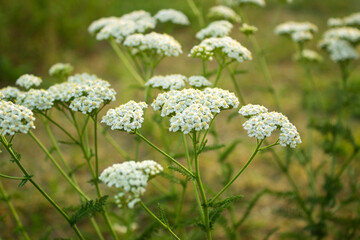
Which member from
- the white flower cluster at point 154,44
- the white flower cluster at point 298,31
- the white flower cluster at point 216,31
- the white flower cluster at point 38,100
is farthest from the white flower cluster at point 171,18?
the white flower cluster at point 38,100

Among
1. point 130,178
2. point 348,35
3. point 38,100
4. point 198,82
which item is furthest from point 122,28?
point 348,35

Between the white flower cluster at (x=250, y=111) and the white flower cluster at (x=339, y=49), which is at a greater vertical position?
the white flower cluster at (x=339, y=49)

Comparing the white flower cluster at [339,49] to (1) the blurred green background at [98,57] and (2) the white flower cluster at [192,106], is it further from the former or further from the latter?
(2) the white flower cluster at [192,106]

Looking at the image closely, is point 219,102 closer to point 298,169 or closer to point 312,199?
point 312,199

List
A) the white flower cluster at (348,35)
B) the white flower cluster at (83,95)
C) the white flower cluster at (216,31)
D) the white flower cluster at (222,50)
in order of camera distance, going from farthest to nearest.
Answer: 1. the white flower cluster at (348,35)
2. the white flower cluster at (216,31)
3. the white flower cluster at (222,50)
4. the white flower cluster at (83,95)

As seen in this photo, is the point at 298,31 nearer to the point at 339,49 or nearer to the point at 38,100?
the point at 339,49

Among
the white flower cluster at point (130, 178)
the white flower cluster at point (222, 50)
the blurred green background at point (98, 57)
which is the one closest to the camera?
the white flower cluster at point (130, 178)

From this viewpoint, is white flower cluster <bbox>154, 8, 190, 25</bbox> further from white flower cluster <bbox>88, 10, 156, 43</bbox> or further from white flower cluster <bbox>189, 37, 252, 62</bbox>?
white flower cluster <bbox>189, 37, 252, 62</bbox>
